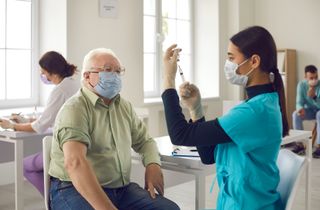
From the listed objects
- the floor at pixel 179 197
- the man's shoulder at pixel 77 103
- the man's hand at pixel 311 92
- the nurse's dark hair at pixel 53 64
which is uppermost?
the nurse's dark hair at pixel 53 64

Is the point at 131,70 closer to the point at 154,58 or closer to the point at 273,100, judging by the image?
the point at 154,58

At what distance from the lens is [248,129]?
1477 millimetres

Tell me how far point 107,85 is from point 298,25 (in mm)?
5119

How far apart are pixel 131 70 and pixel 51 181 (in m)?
3.29

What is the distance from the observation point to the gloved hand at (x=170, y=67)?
5.44ft

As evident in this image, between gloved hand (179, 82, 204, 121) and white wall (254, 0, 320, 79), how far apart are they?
5.07 meters

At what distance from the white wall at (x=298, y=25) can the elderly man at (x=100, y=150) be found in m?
4.90

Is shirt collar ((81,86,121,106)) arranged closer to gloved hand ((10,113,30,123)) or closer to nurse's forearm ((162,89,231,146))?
nurse's forearm ((162,89,231,146))

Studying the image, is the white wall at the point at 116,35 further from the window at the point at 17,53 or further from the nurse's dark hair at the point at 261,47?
the nurse's dark hair at the point at 261,47

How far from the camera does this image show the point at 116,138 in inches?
76.9

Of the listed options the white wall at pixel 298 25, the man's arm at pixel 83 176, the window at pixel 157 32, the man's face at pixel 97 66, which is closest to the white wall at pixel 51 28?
the window at pixel 157 32

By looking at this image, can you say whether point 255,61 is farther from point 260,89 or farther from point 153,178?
point 153,178

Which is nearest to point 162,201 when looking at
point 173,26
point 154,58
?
point 154,58

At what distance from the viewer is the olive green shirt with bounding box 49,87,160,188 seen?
71.4 inches
